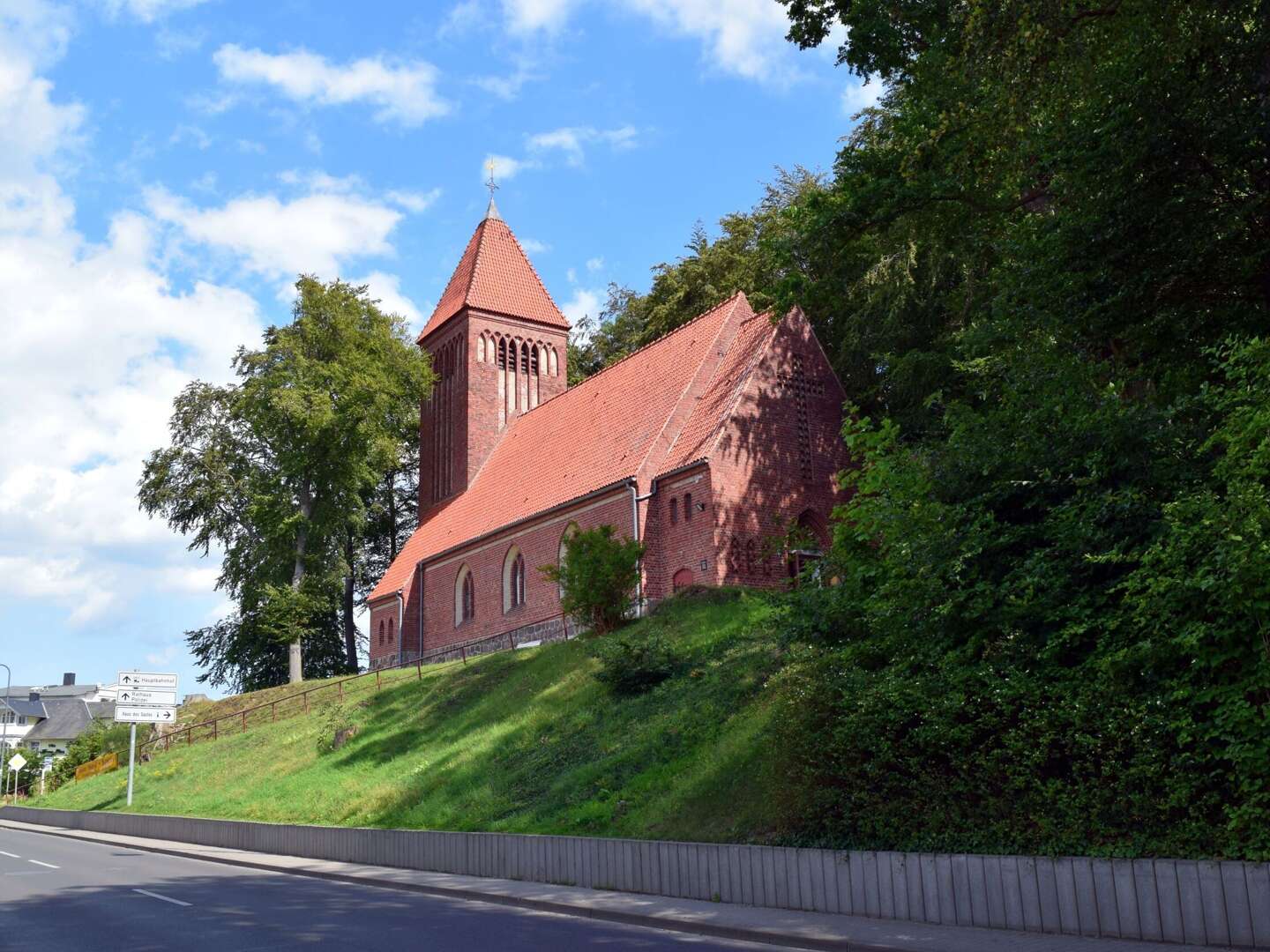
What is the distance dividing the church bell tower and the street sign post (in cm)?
1598

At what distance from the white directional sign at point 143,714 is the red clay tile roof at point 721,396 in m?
15.8

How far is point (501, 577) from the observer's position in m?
38.5

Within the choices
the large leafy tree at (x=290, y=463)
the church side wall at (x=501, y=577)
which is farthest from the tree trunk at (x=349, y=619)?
the church side wall at (x=501, y=577)

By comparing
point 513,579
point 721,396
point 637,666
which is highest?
point 721,396

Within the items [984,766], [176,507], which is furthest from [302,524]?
[984,766]

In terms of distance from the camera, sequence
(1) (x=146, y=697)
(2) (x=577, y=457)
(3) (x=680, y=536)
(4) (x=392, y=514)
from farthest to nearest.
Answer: (4) (x=392, y=514)
(2) (x=577, y=457)
(1) (x=146, y=697)
(3) (x=680, y=536)

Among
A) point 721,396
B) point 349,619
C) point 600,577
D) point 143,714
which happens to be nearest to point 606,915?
point 600,577

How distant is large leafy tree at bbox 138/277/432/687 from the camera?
158ft

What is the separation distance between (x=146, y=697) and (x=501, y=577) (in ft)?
38.2

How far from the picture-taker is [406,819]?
773 inches

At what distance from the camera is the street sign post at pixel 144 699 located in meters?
31.7

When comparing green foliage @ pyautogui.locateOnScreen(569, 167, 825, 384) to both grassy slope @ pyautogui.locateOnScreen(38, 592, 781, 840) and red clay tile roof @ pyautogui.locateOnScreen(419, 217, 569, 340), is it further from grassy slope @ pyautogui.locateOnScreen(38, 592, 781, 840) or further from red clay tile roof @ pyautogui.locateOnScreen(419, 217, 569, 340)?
grassy slope @ pyautogui.locateOnScreen(38, 592, 781, 840)

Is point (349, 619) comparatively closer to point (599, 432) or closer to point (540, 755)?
point (599, 432)

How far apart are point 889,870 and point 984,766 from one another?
1.31 metres
